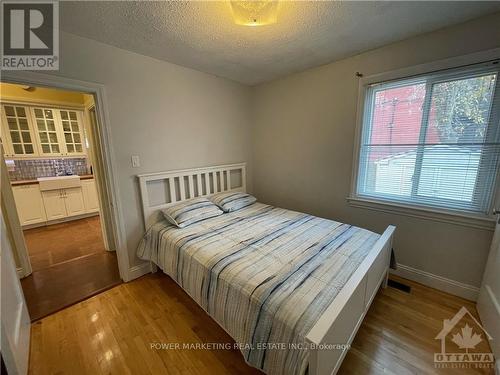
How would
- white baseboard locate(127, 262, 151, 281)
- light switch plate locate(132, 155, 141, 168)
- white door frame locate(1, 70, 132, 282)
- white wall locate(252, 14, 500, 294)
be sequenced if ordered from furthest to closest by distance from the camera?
white baseboard locate(127, 262, 151, 281) → light switch plate locate(132, 155, 141, 168) → white wall locate(252, 14, 500, 294) → white door frame locate(1, 70, 132, 282)

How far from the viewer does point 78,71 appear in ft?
5.82

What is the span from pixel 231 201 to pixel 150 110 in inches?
55.9

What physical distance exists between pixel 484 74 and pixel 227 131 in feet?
8.72

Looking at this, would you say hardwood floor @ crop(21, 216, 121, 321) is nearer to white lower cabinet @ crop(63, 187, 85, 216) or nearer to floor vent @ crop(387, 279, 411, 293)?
white lower cabinet @ crop(63, 187, 85, 216)

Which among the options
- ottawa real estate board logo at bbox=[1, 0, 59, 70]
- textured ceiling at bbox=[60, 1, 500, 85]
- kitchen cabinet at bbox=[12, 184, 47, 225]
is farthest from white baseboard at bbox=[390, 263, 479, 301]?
kitchen cabinet at bbox=[12, 184, 47, 225]

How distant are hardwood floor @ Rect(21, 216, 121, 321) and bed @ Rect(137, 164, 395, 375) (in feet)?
2.14

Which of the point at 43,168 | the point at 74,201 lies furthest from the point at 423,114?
the point at 43,168

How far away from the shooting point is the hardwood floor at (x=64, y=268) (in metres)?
2.02

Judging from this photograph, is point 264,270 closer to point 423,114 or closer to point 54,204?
point 423,114

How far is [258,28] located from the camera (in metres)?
1.68

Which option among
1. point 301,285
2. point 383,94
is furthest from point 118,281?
point 383,94

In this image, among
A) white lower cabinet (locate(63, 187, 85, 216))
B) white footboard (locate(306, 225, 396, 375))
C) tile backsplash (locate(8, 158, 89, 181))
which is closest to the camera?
white footboard (locate(306, 225, 396, 375))

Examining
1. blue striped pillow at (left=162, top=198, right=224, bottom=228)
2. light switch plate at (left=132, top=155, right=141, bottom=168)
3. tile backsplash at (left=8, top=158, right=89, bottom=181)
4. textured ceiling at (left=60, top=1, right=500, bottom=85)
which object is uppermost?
textured ceiling at (left=60, top=1, right=500, bottom=85)

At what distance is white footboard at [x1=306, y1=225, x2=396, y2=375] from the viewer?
2.83 ft
